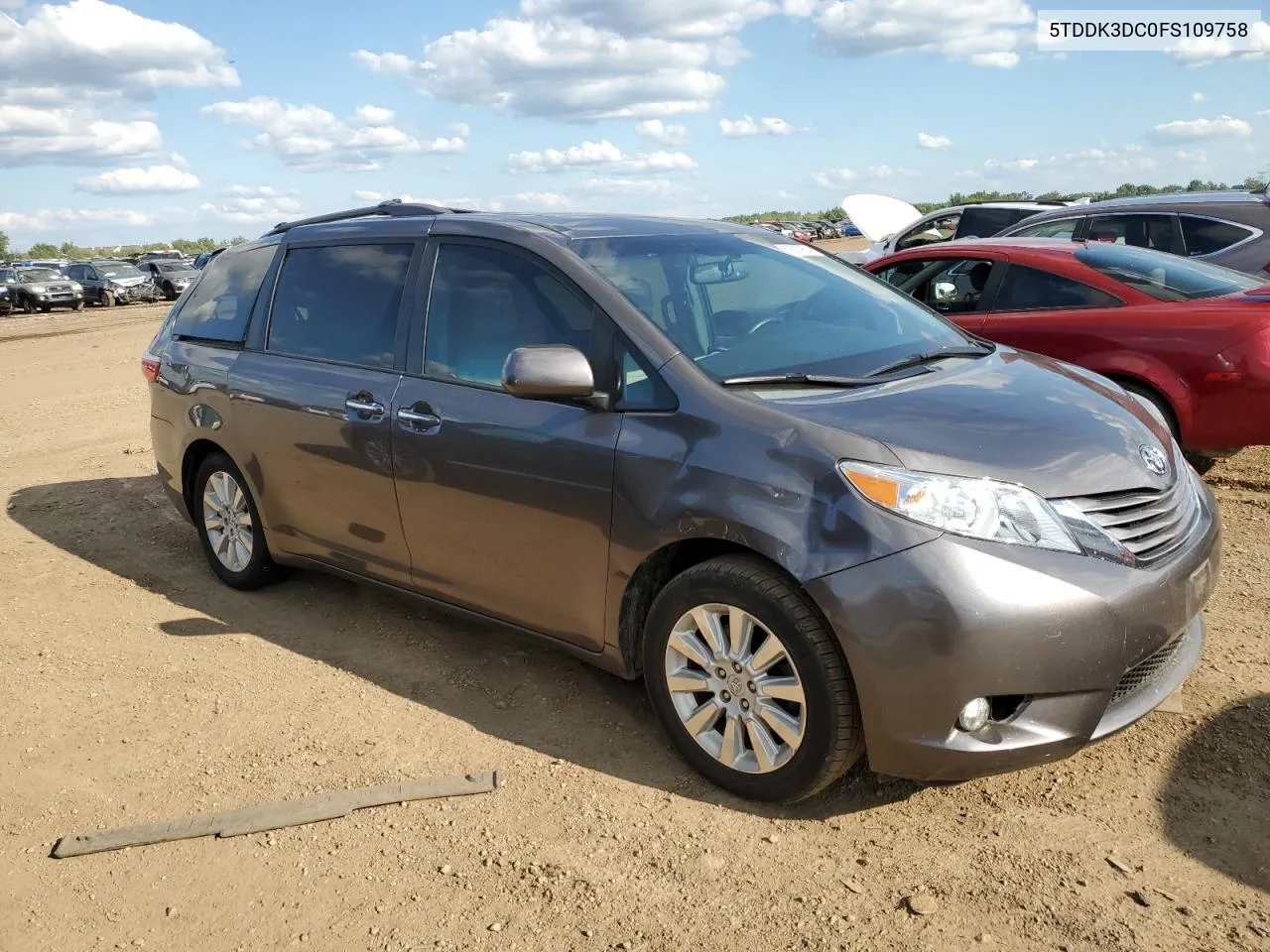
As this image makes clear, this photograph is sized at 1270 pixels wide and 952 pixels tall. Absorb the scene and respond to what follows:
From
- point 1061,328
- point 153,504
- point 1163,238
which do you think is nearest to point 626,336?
point 1061,328

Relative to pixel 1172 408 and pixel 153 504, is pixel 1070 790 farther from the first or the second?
pixel 153 504

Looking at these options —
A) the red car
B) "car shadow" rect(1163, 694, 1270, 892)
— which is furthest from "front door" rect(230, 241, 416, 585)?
the red car

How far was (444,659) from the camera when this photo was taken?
4492mm

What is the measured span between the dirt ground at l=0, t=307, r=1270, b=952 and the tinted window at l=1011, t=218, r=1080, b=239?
512 centimetres

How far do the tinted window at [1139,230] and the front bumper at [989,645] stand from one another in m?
6.55

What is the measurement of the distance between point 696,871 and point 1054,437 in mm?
1653

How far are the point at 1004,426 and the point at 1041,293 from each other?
3.70 metres

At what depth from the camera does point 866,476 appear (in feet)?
9.66

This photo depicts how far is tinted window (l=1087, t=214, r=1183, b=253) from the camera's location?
8.67m

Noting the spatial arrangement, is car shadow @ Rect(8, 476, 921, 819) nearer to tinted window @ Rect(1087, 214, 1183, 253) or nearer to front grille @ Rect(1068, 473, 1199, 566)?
front grille @ Rect(1068, 473, 1199, 566)

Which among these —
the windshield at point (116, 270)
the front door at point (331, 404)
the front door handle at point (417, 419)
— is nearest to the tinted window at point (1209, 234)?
the front door at point (331, 404)

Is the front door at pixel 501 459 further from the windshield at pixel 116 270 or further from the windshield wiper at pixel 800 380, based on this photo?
the windshield at pixel 116 270

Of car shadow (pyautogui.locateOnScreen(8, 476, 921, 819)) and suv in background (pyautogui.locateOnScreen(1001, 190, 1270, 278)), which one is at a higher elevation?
suv in background (pyautogui.locateOnScreen(1001, 190, 1270, 278))

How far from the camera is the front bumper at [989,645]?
2.79 metres
